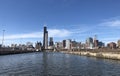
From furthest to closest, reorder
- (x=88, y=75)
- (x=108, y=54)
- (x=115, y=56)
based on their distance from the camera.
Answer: (x=108, y=54) → (x=115, y=56) → (x=88, y=75)

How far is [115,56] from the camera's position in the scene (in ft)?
332

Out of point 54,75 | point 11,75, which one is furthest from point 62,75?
point 11,75

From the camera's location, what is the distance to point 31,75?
48.0 m

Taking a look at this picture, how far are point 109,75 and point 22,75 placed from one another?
847 inches

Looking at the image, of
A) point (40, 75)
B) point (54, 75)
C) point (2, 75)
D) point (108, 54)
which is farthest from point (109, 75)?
point (108, 54)

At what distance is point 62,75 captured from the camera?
4759cm

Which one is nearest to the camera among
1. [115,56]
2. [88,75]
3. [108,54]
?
[88,75]

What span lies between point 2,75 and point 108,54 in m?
77.2

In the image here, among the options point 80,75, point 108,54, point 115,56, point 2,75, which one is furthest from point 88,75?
point 108,54

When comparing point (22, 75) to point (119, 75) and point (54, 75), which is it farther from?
point (119, 75)

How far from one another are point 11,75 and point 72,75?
1526 cm

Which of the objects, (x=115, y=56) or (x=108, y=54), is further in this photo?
(x=108, y=54)

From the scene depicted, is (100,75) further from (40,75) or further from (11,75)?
(11,75)

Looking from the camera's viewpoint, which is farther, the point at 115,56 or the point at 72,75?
the point at 115,56
